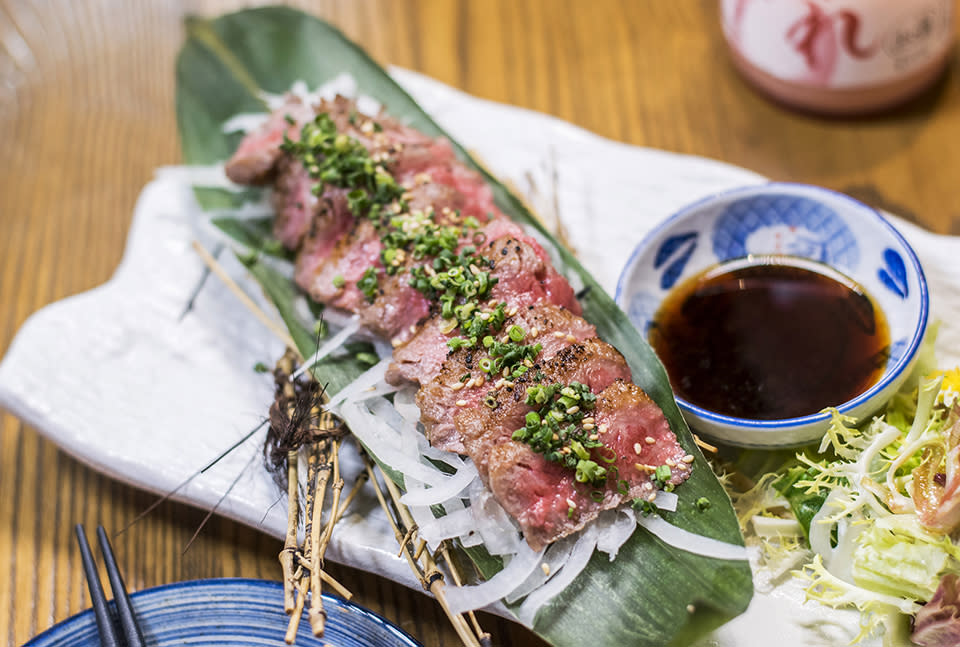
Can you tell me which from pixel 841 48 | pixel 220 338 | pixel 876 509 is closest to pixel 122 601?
pixel 220 338

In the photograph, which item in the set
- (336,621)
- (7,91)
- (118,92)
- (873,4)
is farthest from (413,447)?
(7,91)

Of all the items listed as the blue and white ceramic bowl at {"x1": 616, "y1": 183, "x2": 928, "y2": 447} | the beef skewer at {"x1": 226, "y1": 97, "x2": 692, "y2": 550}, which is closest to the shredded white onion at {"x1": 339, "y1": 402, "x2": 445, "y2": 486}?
the beef skewer at {"x1": 226, "y1": 97, "x2": 692, "y2": 550}

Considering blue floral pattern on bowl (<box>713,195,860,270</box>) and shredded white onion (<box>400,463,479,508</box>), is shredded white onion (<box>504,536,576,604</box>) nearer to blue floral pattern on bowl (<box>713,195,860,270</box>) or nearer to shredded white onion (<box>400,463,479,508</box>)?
shredded white onion (<box>400,463,479,508</box>)

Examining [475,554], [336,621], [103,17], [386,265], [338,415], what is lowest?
[336,621]

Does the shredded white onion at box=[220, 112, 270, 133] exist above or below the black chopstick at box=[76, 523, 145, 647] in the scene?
above

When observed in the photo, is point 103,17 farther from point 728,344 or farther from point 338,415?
point 728,344

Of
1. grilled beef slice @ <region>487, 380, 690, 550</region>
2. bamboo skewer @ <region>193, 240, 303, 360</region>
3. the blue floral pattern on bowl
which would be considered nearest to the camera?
grilled beef slice @ <region>487, 380, 690, 550</region>
